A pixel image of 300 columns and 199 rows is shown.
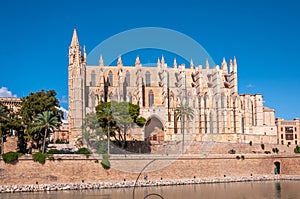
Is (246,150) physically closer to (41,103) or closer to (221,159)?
(221,159)


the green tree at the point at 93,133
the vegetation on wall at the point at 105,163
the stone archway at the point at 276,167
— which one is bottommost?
the stone archway at the point at 276,167

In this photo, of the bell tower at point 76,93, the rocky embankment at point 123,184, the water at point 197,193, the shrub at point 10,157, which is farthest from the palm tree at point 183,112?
the shrub at point 10,157

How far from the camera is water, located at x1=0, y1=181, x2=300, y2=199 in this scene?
3300 cm

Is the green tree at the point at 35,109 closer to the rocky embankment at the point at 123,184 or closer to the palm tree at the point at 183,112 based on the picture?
the rocky embankment at the point at 123,184

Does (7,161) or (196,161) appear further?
(196,161)

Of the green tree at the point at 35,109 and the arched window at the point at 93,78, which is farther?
the arched window at the point at 93,78

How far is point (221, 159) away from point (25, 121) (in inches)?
746

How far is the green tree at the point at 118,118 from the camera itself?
1732 inches

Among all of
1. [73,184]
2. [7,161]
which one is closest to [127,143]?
[73,184]

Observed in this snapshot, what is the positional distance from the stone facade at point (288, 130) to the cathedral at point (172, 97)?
15.1 feet

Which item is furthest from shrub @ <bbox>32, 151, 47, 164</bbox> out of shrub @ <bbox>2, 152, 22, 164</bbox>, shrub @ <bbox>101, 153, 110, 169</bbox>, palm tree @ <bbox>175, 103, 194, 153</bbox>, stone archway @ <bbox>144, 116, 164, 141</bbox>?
stone archway @ <bbox>144, 116, 164, 141</bbox>

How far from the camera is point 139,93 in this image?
58656 millimetres

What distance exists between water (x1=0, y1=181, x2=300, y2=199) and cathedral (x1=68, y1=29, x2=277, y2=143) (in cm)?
1514

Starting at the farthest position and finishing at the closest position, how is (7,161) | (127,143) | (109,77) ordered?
(109,77) < (127,143) < (7,161)
